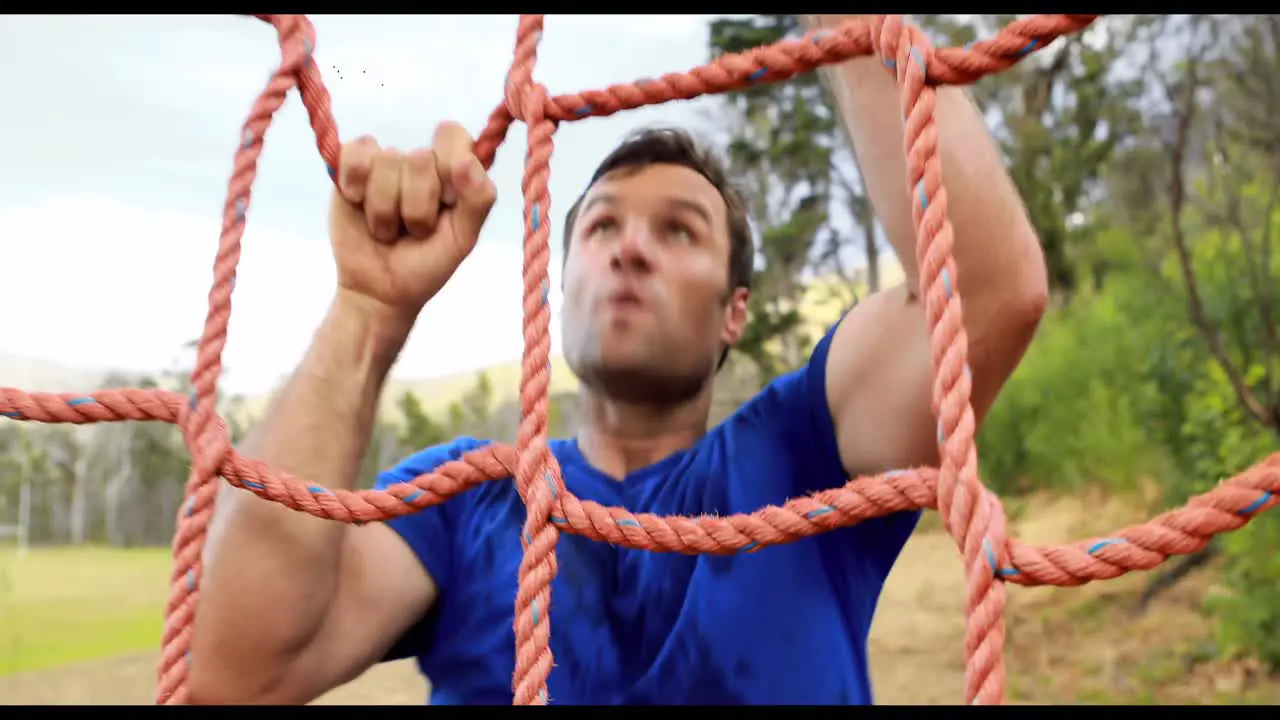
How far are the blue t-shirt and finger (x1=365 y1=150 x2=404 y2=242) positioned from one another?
22 centimetres

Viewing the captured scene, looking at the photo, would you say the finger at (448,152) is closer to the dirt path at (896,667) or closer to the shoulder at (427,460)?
the shoulder at (427,460)

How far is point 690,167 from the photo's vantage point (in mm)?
729

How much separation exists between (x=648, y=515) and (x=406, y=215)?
0.21 m

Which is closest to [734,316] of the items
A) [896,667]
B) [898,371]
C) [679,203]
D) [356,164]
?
[679,203]

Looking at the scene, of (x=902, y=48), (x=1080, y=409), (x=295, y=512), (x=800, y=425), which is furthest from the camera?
(x=1080, y=409)

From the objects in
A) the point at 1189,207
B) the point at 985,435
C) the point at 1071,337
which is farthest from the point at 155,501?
the point at 1189,207

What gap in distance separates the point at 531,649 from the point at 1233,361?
2.86 metres

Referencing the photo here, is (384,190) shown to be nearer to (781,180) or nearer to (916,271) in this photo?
(916,271)

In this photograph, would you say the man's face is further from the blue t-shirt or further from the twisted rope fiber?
the twisted rope fiber

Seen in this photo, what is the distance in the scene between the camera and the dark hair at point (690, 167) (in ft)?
2.38

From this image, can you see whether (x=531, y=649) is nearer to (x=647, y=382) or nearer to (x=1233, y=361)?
(x=647, y=382)

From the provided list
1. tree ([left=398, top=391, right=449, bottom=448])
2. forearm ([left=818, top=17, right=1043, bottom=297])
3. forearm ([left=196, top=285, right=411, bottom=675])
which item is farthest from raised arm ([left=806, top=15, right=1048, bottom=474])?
tree ([left=398, top=391, right=449, bottom=448])

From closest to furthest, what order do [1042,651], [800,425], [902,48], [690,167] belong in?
[902,48]
[800,425]
[690,167]
[1042,651]

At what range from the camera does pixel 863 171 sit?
46cm
